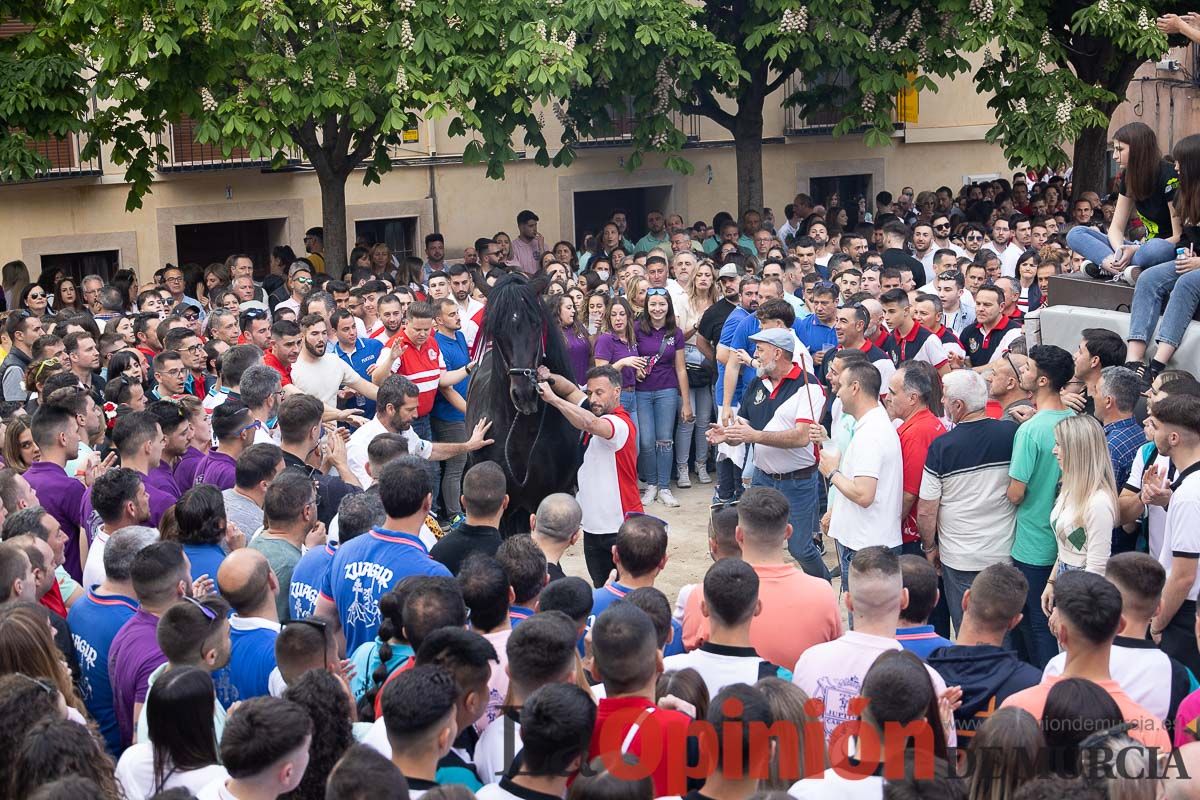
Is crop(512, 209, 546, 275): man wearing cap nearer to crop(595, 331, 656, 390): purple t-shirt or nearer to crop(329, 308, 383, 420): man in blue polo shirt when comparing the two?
crop(595, 331, 656, 390): purple t-shirt

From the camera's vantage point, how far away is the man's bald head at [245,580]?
196 inches

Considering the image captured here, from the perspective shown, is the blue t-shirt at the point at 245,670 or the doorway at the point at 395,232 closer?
the blue t-shirt at the point at 245,670

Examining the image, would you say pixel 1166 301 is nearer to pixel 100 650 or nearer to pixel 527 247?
pixel 100 650

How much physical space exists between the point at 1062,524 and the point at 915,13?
39.1 feet

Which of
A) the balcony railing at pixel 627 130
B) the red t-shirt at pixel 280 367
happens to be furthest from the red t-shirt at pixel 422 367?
the balcony railing at pixel 627 130

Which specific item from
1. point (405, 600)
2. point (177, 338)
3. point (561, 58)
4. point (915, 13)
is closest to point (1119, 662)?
point (405, 600)

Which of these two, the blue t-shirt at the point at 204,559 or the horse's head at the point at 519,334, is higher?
the horse's head at the point at 519,334

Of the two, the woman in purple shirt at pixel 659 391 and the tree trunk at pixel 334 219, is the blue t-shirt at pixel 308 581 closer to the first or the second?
the woman in purple shirt at pixel 659 391

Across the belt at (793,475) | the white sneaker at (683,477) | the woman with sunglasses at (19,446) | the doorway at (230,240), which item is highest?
the doorway at (230,240)

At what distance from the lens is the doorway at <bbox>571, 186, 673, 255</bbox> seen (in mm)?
22000

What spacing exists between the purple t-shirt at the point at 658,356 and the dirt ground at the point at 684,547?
989mm

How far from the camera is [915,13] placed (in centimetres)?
1678

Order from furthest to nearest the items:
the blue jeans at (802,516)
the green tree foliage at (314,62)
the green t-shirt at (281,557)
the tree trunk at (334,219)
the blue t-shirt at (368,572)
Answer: the tree trunk at (334,219) → the green tree foliage at (314,62) → the blue jeans at (802,516) → the green t-shirt at (281,557) → the blue t-shirt at (368,572)

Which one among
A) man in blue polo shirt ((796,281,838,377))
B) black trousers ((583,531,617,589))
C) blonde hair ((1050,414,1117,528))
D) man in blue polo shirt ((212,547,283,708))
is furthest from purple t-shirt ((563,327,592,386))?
man in blue polo shirt ((212,547,283,708))
